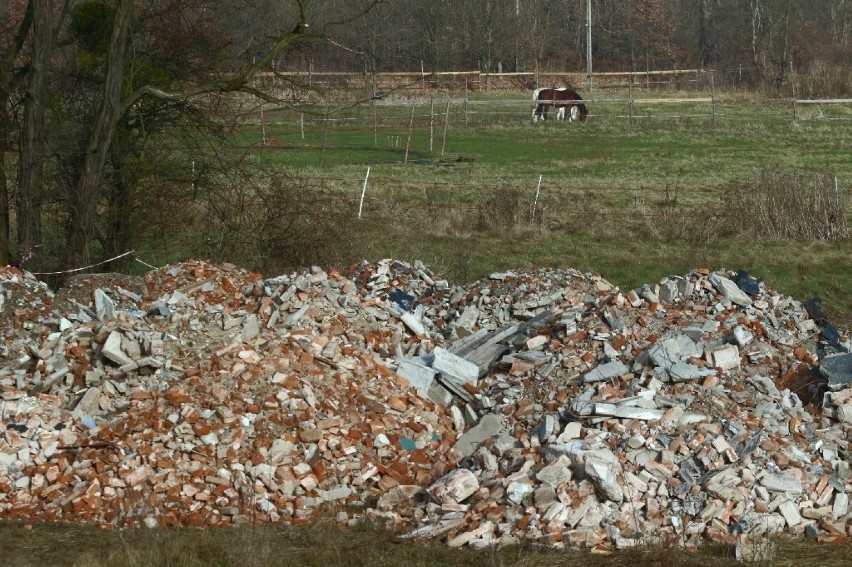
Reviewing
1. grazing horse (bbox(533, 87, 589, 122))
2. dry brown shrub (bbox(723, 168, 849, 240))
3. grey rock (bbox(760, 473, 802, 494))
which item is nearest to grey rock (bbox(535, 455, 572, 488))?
grey rock (bbox(760, 473, 802, 494))

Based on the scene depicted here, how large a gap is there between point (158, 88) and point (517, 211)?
23.7 feet

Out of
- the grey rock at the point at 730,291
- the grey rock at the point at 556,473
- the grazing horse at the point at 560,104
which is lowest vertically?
the grey rock at the point at 556,473

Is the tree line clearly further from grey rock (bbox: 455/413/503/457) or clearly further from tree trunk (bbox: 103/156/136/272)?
grey rock (bbox: 455/413/503/457)

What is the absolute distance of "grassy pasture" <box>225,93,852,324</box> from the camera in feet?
55.6

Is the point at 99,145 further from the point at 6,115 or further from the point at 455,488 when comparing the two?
the point at 455,488

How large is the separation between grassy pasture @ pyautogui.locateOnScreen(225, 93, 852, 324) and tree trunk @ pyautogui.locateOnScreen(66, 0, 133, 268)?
2349 mm

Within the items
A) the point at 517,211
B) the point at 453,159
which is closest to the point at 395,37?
the point at 453,159

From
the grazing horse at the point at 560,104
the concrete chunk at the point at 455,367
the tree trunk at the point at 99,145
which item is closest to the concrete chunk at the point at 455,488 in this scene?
the concrete chunk at the point at 455,367

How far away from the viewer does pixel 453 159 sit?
102ft

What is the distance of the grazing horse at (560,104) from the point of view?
145 ft

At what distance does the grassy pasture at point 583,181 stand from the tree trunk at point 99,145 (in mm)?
2349

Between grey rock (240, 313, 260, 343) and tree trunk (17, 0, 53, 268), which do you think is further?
tree trunk (17, 0, 53, 268)

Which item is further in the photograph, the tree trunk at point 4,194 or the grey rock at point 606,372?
the tree trunk at point 4,194

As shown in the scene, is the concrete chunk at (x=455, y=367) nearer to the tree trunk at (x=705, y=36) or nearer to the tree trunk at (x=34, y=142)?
the tree trunk at (x=34, y=142)
